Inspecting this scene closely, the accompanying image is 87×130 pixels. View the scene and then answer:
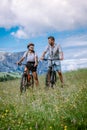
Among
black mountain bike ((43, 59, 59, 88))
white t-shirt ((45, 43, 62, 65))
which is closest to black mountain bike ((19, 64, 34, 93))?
black mountain bike ((43, 59, 59, 88))

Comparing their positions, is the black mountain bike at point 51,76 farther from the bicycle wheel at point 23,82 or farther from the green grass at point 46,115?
the green grass at point 46,115

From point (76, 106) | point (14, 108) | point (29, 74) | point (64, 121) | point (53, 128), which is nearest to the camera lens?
point (53, 128)

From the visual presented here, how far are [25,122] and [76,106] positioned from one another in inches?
55.1

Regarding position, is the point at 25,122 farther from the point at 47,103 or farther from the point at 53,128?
the point at 47,103

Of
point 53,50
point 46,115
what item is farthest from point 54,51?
point 46,115

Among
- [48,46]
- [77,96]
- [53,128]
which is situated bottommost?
[53,128]

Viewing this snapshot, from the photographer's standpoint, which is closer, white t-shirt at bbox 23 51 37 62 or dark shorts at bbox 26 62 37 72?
white t-shirt at bbox 23 51 37 62

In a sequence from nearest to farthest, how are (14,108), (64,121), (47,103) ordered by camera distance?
(64,121)
(14,108)
(47,103)

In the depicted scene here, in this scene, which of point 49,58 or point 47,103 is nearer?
point 47,103

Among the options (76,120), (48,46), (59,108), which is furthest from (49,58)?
(76,120)

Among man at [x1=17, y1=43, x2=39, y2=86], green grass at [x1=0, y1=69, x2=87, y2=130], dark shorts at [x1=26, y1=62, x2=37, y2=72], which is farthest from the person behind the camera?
dark shorts at [x1=26, y1=62, x2=37, y2=72]

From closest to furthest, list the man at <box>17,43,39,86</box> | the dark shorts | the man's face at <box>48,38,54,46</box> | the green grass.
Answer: the green grass → the man's face at <box>48,38,54,46</box> → the man at <box>17,43,39,86</box> → the dark shorts

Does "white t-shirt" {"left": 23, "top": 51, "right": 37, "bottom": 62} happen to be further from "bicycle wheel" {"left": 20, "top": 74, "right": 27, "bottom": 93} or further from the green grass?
the green grass

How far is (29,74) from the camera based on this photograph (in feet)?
61.9
